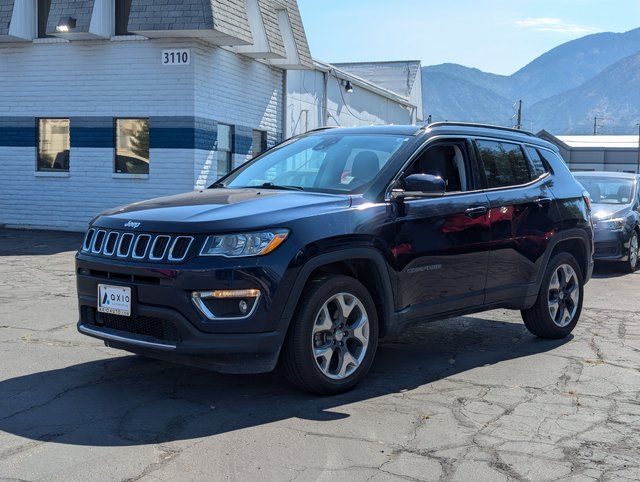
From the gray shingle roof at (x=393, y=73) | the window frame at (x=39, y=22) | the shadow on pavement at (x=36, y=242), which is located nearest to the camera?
the shadow on pavement at (x=36, y=242)

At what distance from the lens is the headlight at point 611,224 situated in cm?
1286

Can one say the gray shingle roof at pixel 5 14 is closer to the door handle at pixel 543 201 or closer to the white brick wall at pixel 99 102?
the white brick wall at pixel 99 102

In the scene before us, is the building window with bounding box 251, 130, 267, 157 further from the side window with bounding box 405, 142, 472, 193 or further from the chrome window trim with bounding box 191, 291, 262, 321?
the chrome window trim with bounding box 191, 291, 262, 321

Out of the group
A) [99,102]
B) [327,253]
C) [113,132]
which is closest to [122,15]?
A: [99,102]

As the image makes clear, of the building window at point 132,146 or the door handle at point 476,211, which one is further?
the building window at point 132,146

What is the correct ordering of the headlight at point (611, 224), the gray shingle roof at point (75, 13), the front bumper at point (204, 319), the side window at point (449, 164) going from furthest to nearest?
the gray shingle roof at point (75, 13)
the headlight at point (611, 224)
the side window at point (449, 164)
the front bumper at point (204, 319)

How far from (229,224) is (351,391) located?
146cm

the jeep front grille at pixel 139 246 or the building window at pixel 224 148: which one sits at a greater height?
the building window at pixel 224 148

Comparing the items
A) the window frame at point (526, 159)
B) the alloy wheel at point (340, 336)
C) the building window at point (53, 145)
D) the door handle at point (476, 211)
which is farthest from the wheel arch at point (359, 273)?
the building window at point (53, 145)

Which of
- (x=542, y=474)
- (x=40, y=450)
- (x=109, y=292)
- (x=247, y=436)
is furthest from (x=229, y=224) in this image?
(x=542, y=474)

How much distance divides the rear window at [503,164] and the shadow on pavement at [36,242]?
9669 millimetres

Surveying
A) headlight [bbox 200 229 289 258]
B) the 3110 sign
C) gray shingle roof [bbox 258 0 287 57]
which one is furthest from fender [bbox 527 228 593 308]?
gray shingle roof [bbox 258 0 287 57]

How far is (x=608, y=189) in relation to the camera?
1417 cm

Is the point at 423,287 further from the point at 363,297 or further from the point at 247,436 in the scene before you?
the point at 247,436
